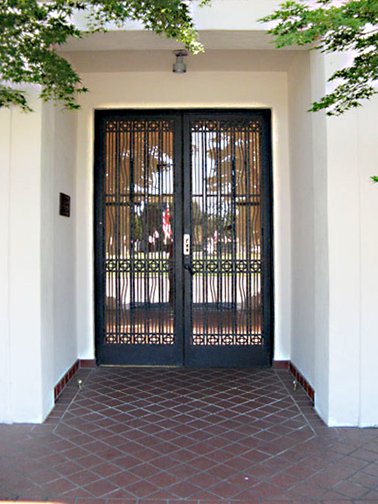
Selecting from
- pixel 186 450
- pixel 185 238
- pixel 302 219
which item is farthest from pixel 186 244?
pixel 186 450

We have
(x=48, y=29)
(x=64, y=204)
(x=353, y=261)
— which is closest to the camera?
(x=48, y=29)

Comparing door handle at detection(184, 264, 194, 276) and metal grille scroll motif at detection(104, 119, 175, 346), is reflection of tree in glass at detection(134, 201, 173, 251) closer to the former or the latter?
metal grille scroll motif at detection(104, 119, 175, 346)

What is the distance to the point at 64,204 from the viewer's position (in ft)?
14.2

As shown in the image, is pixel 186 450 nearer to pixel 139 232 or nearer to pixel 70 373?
pixel 70 373

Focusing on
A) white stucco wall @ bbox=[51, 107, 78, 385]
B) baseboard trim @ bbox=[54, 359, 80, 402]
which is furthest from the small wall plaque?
baseboard trim @ bbox=[54, 359, 80, 402]

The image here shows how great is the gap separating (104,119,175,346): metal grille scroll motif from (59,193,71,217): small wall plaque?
1.76ft

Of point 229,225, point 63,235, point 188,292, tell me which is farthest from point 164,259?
point 63,235

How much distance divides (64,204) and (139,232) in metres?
0.90

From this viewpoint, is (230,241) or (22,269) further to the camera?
(230,241)

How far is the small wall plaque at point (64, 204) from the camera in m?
4.22

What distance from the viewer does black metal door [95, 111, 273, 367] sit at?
4.88 metres

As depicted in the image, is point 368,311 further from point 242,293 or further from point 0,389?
point 0,389

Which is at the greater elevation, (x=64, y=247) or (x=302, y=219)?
(x=302, y=219)

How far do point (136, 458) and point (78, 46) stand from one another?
3120 mm
